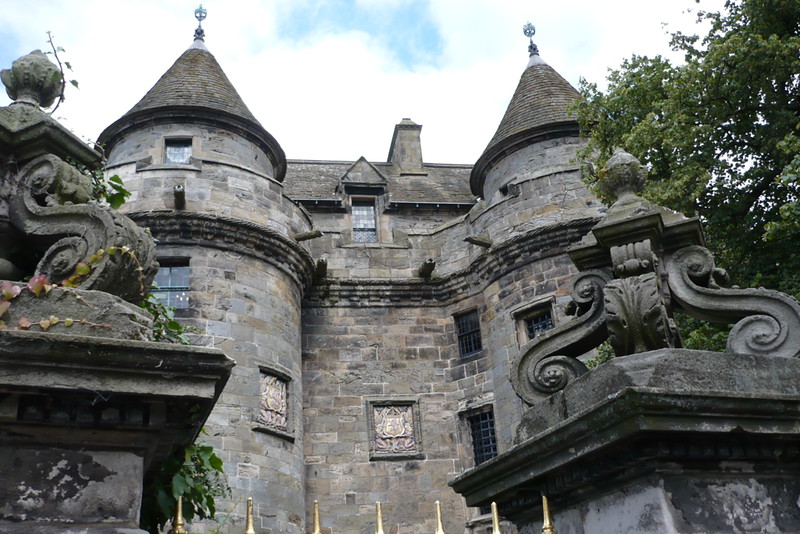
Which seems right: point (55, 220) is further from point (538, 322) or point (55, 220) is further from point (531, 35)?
point (531, 35)

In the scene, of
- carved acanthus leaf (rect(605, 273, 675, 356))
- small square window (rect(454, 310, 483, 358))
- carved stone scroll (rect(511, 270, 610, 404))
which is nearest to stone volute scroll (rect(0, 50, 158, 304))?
carved stone scroll (rect(511, 270, 610, 404))

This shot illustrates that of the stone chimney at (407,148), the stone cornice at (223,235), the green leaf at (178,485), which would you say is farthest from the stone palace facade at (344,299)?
the green leaf at (178,485)

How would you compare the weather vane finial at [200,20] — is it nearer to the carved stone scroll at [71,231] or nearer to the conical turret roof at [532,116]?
the conical turret roof at [532,116]

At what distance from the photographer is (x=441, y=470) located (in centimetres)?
1858

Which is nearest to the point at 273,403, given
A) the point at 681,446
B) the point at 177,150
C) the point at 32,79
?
the point at 177,150

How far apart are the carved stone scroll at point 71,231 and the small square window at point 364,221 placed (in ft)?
63.2

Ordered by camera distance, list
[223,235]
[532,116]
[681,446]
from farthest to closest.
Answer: [532,116] < [223,235] < [681,446]

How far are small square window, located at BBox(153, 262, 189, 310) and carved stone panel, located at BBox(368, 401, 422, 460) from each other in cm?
511

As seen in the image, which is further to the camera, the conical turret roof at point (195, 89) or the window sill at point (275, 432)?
the conical turret roof at point (195, 89)

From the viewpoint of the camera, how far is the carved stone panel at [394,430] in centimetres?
1862

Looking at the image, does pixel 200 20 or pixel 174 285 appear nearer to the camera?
pixel 174 285

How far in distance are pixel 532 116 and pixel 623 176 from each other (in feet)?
57.0

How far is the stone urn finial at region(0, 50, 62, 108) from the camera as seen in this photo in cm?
395

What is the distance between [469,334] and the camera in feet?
65.8
